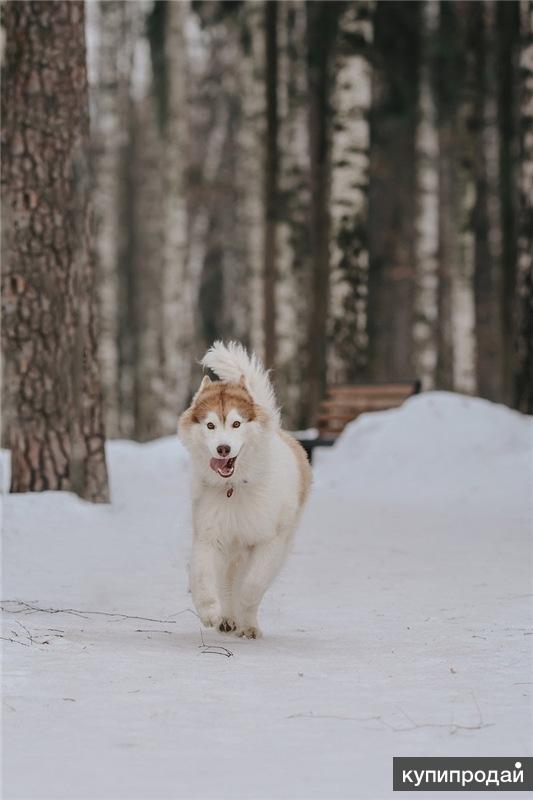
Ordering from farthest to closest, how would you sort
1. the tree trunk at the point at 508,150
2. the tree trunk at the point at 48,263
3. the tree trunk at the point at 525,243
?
the tree trunk at the point at 508,150, the tree trunk at the point at 525,243, the tree trunk at the point at 48,263

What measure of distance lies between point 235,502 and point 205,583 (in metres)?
0.43

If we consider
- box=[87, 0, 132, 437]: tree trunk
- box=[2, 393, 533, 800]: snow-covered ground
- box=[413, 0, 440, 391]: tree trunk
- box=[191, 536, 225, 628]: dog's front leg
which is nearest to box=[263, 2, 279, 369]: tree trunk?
box=[413, 0, 440, 391]: tree trunk

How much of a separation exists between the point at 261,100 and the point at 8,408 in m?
13.1

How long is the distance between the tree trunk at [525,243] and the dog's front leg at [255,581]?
9350 millimetres

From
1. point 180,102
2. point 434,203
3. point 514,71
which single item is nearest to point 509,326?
point 434,203

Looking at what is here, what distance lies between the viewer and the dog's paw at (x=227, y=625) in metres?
6.21

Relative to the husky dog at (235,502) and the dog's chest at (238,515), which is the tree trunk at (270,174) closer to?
the husky dog at (235,502)

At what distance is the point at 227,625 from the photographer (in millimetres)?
6207

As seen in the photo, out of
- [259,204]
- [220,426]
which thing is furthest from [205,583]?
[259,204]

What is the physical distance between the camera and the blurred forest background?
34.1 ft

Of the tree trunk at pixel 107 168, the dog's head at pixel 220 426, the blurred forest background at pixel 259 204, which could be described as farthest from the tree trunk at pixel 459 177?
the dog's head at pixel 220 426

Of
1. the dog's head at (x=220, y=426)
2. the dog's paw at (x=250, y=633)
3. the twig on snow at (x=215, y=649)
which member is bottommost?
the dog's paw at (x=250, y=633)

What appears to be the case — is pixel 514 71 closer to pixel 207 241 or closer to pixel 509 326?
pixel 509 326

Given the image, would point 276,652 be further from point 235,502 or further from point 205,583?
point 235,502
